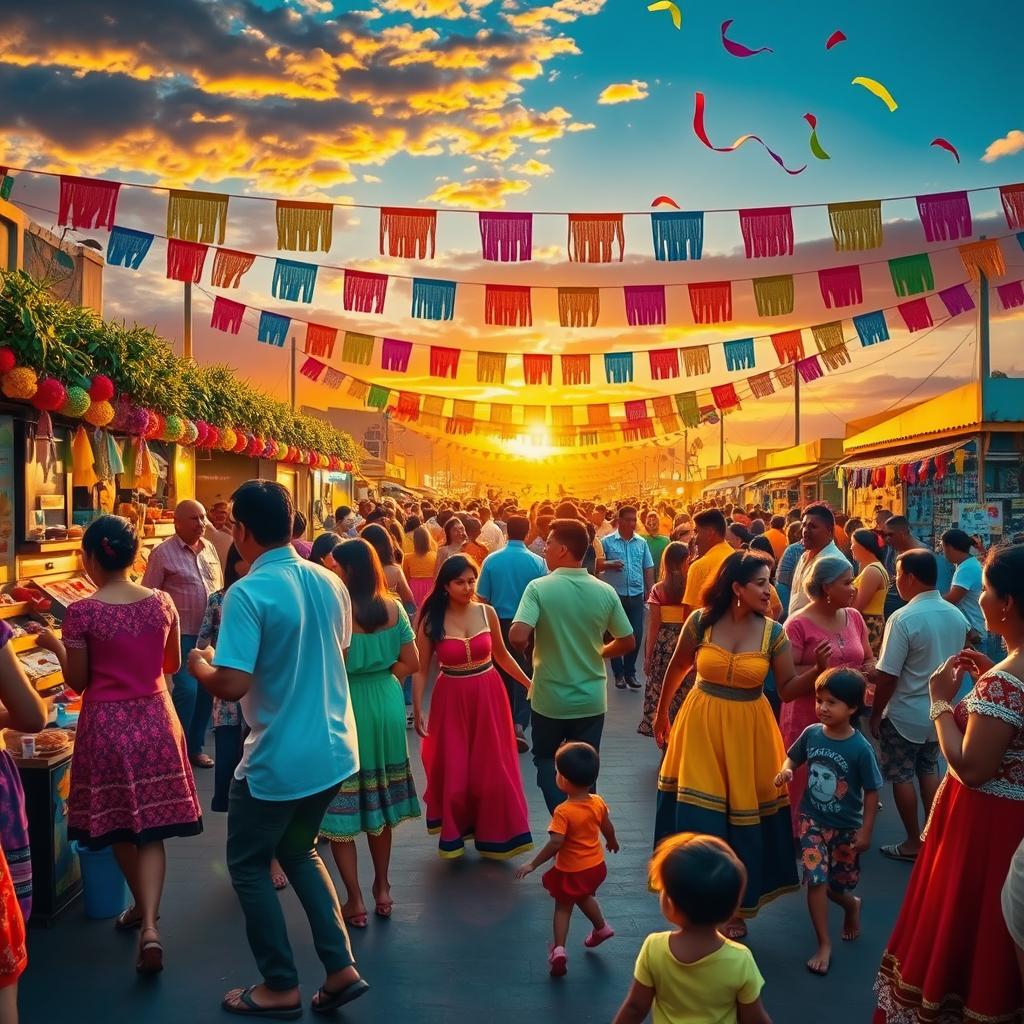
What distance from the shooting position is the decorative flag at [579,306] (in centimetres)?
1426

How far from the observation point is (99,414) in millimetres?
8125

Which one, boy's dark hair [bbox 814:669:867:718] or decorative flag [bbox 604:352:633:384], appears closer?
boy's dark hair [bbox 814:669:867:718]

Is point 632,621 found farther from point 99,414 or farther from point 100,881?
point 100,881

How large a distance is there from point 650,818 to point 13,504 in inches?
211

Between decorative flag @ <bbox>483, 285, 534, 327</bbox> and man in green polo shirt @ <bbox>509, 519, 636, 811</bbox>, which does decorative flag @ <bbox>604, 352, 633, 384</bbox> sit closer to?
decorative flag @ <bbox>483, 285, 534, 327</bbox>

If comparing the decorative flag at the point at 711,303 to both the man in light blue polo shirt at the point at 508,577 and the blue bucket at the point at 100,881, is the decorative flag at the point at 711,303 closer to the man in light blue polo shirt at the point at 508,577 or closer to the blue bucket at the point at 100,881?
the man in light blue polo shirt at the point at 508,577

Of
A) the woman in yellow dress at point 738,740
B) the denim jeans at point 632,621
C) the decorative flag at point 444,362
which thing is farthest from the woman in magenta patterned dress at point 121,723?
the decorative flag at point 444,362

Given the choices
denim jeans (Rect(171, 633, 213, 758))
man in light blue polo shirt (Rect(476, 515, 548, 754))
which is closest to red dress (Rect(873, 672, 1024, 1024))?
man in light blue polo shirt (Rect(476, 515, 548, 754))

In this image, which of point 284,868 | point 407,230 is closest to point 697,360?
point 407,230

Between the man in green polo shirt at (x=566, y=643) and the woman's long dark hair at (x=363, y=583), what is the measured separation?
0.89 meters

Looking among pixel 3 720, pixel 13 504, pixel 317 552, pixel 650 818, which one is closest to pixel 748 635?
pixel 650 818

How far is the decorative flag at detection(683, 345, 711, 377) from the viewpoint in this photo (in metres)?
18.9

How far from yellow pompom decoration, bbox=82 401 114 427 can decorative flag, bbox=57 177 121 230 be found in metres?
4.47

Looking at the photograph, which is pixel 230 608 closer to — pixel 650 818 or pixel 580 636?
pixel 580 636
